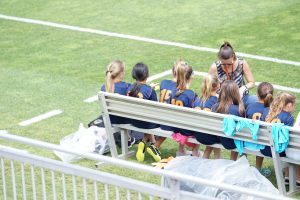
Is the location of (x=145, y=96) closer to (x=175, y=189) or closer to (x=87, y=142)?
(x=87, y=142)

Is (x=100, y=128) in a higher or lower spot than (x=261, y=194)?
lower

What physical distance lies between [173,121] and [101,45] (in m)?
6.36

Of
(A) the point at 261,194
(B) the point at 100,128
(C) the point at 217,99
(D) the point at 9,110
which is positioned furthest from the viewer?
(D) the point at 9,110

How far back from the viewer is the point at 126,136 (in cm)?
1085

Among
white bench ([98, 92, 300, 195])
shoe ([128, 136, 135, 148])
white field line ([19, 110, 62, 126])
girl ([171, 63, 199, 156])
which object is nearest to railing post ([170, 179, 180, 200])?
white bench ([98, 92, 300, 195])

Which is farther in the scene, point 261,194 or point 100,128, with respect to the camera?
point 100,128

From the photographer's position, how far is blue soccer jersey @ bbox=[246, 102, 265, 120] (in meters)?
9.88

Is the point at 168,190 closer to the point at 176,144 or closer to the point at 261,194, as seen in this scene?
the point at 261,194

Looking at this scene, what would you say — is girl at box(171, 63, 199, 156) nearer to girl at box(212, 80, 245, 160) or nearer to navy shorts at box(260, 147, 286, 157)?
girl at box(212, 80, 245, 160)

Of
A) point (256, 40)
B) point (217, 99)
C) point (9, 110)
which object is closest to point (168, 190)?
point (217, 99)

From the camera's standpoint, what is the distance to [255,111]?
9922 millimetres

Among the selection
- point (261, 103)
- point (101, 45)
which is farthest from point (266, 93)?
point (101, 45)

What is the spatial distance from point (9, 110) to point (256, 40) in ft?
16.9

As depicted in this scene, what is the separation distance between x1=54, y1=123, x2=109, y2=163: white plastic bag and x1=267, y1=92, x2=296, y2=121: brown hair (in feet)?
7.97
